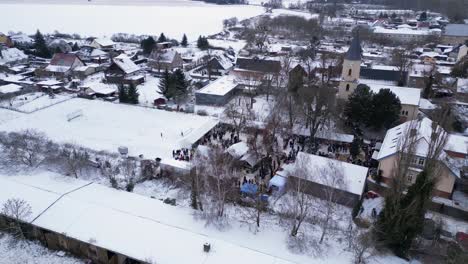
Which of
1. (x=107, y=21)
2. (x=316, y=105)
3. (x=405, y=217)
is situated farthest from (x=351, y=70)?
(x=107, y=21)

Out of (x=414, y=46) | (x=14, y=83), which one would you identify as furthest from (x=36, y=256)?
(x=414, y=46)

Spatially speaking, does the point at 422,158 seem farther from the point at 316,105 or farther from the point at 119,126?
the point at 119,126

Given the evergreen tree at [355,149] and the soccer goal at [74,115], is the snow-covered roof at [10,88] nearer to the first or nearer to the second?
the soccer goal at [74,115]

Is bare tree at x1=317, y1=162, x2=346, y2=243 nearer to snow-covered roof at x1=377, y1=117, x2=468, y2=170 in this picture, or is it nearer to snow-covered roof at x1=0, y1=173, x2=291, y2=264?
snow-covered roof at x1=377, y1=117, x2=468, y2=170

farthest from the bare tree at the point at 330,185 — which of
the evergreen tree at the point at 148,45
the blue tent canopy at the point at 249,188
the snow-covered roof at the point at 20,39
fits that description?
the snow-covered roof at the point at 20,39

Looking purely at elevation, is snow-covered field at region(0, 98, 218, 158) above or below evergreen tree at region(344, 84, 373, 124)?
below

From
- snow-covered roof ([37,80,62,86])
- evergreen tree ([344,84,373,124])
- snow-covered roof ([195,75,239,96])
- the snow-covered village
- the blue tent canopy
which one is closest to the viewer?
the snow-covered village

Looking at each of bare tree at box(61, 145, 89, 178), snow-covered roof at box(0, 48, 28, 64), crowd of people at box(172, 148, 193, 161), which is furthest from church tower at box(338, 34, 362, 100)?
snow-covered roof at box(0, 48, 28, 64)
